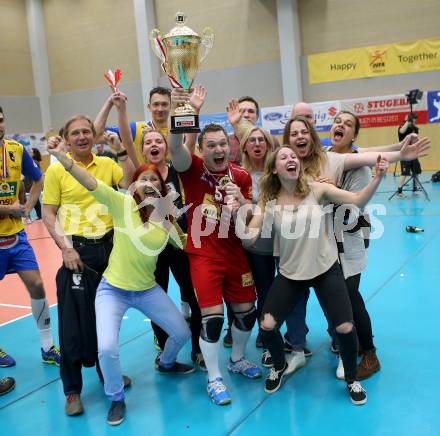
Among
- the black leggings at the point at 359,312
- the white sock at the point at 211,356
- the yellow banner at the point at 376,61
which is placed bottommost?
the white sock at the point at 211,356

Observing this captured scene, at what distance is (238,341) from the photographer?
383 centimetres

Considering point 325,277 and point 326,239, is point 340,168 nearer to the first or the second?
point 326,239

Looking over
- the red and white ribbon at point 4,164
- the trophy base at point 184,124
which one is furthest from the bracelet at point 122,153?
the red and white ribbon at point 4,164

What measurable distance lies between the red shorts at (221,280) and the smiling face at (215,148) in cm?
67

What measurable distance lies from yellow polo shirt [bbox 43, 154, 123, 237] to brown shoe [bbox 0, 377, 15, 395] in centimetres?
133

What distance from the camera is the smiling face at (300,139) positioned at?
3.59 meters

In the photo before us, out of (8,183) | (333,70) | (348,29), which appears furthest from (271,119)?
(8,183)

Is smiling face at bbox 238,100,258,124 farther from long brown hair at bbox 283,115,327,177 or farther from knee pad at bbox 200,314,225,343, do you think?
knee pad at bbox 200,314,225,343

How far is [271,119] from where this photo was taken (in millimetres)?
17312

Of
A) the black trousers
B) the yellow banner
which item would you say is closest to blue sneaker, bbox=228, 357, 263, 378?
the black trousers

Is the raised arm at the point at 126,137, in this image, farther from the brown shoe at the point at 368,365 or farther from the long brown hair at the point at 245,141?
the brown shoe at the point at 368,365

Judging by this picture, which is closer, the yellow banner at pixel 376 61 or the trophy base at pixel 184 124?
the trophy base at pixel 184 124

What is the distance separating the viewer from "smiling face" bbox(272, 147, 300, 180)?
3.31 metres

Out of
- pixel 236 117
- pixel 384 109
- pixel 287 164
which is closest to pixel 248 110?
pixel 236 117
